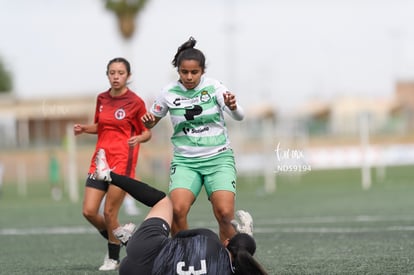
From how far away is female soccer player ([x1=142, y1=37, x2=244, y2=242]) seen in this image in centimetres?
847

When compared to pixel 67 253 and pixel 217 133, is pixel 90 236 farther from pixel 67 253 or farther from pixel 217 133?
pixel 217 133

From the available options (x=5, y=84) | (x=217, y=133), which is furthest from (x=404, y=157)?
(x=5, y=84)

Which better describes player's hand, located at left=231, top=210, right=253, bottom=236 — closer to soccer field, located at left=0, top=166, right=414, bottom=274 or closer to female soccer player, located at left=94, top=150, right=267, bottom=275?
female soccer player, located at left=94, top=150, right=267, bottom=275

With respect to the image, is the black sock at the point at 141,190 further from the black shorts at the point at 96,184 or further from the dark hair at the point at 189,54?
the black shorts at the point at 96,184

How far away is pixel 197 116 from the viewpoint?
28.2ft

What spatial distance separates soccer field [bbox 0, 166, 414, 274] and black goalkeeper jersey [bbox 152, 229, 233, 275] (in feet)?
6.24

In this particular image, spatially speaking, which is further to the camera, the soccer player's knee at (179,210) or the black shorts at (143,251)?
the soccer player's knee at (179,210)

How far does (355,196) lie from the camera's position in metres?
22.3

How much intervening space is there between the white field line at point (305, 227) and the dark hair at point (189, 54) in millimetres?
4902

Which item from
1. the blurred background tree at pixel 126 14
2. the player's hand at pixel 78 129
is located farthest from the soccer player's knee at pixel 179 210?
the blurred background tree at pixel 126 14

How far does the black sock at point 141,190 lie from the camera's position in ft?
26.0

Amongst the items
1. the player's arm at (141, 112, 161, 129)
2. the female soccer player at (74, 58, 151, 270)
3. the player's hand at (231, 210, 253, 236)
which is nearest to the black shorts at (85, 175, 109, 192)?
the female soccer player at (74, 58, 151, 270)

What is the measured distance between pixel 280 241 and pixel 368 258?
245cm

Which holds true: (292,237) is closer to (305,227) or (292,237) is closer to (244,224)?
(305,227)
